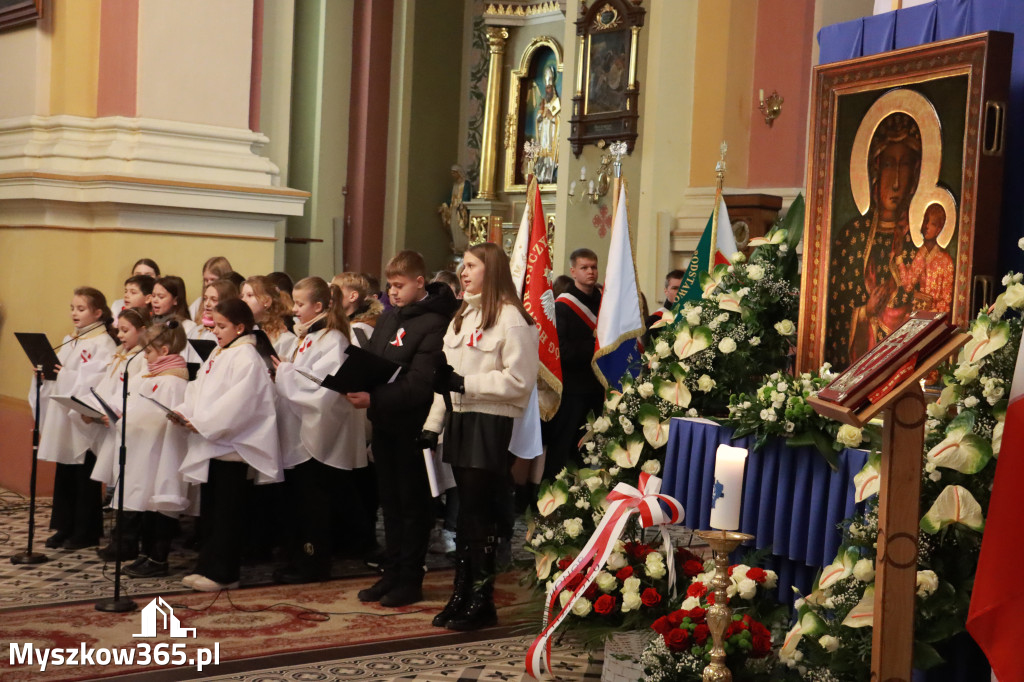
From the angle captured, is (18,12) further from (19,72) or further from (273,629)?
(273,629)

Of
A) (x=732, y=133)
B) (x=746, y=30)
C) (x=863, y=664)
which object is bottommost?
(x=863, y=664)

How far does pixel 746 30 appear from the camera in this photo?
38.7ft

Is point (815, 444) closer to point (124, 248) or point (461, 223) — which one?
point (124, 248)

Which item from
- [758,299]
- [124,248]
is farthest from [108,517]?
[758,299]

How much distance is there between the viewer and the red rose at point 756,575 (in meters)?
4.62

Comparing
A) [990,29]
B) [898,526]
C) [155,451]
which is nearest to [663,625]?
[898,526]

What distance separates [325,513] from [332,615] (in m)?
0.80

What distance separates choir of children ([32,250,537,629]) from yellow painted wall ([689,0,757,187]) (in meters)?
5.50

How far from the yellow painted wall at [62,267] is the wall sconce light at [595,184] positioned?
14.1 ft

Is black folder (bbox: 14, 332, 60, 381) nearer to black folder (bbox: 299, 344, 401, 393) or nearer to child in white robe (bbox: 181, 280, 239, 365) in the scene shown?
child in white robe (bbox: 181, 280, 239, 365)

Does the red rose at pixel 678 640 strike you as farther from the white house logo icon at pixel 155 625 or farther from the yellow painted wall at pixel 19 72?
the yellow painted wall at pixel 19 72

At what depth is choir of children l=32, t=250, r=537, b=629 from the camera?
5.70 meters

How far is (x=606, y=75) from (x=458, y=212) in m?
4.54

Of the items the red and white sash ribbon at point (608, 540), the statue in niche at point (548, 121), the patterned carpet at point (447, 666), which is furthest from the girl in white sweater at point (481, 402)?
the statue in niche at point (548, 121)
